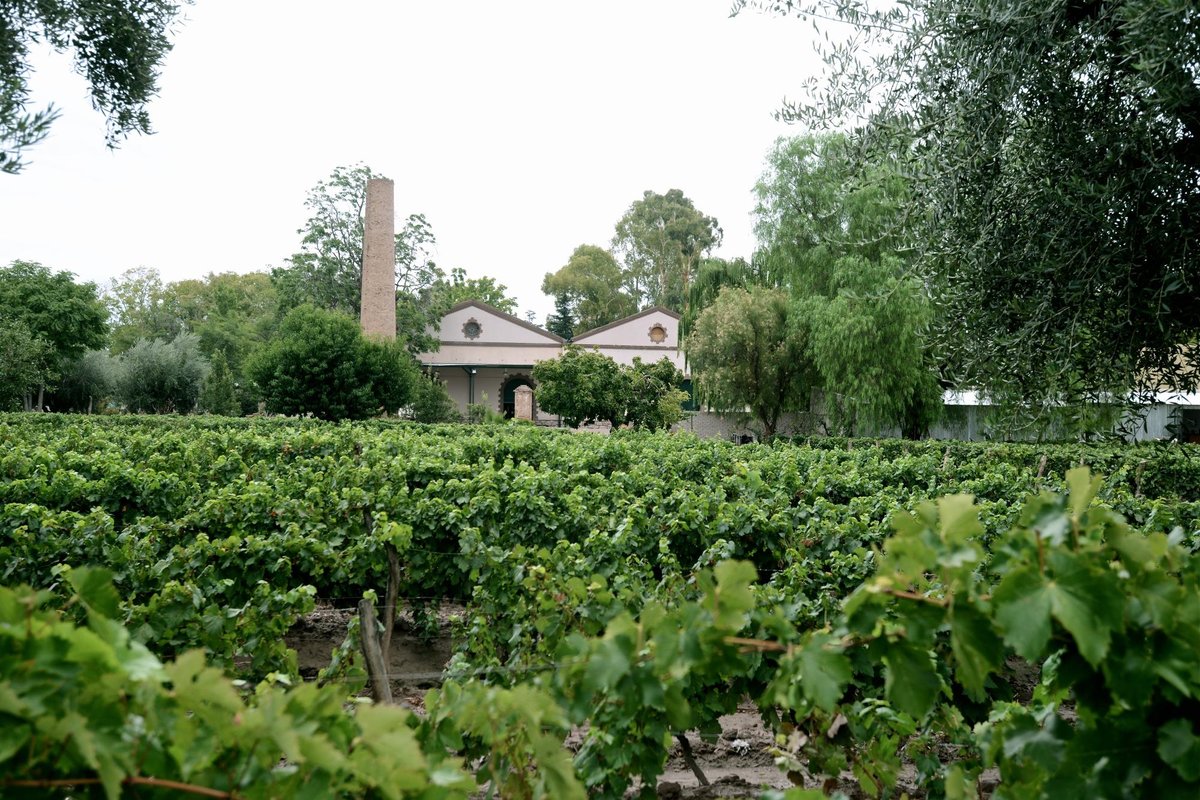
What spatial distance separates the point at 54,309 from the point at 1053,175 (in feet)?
157

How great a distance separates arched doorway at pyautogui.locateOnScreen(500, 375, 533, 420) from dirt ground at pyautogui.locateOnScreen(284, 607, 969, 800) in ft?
132

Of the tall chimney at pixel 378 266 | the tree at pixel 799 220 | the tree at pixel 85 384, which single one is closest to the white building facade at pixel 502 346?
the tall chimney at pixel 378 266

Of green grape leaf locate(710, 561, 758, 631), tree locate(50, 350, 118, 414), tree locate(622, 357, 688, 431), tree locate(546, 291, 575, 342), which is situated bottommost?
green grape leaf locate(710, 561, 758, 631)

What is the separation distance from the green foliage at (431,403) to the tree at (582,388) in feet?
24.6

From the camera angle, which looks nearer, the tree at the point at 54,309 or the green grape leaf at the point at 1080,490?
the green grape leaf at the point at 1080,490

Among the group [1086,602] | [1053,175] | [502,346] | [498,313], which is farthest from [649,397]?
[1086,602]

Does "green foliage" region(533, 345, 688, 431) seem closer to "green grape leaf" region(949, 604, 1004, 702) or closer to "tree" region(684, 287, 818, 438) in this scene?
"tree" region(684, 287, 818, 438)

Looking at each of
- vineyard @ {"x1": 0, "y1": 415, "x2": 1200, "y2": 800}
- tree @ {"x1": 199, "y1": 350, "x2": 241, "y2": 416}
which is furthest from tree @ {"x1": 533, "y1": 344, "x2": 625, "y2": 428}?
vineyard @ {"x1": 0, "y1": 415, "x2": 1200, "y2": 800}

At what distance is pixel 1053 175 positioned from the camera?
5.00 m

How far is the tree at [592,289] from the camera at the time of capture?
228 feet

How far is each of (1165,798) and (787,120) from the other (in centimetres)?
566

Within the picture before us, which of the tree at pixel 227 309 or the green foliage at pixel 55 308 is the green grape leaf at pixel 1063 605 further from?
the tree at pixel 227 309

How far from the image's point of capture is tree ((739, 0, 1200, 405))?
15.1 ft

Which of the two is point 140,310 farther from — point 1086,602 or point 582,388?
point 1086,602
